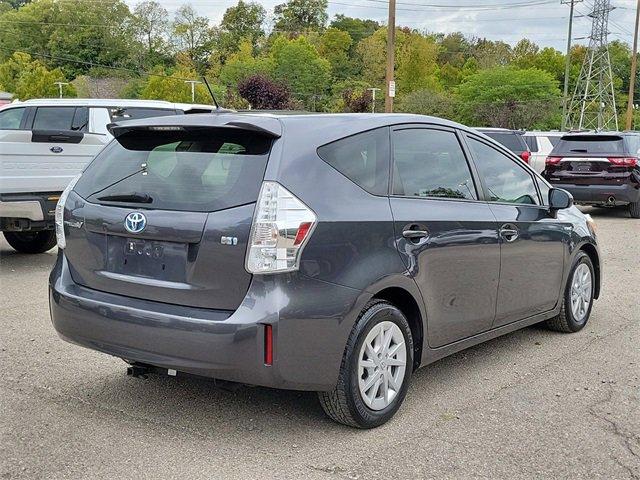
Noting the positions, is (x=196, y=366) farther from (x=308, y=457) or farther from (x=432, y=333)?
(x=432, y=333)

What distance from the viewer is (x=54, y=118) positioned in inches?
424

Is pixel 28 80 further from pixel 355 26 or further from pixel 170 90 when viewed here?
pixel 355 26

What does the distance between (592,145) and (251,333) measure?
12.9 metres

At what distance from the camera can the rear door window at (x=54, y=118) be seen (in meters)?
10.6

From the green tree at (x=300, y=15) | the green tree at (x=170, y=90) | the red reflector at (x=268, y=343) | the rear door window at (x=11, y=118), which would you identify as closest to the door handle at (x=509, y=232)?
the red reflector at (x=268, y=343)

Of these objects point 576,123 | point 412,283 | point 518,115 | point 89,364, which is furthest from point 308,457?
point 576,123

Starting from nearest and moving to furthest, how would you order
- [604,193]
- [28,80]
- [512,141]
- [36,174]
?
1. [36,174]
2. [604,193]
3. [512,141]
4. [28,80]

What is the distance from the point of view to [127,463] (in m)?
3.39

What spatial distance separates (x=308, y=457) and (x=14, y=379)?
215 centimetres

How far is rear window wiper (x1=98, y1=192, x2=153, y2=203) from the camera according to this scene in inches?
147

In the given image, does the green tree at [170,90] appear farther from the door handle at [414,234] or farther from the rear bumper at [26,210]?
the door handle at [414,234]

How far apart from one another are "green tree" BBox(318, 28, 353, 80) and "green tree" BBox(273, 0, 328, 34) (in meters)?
19.5

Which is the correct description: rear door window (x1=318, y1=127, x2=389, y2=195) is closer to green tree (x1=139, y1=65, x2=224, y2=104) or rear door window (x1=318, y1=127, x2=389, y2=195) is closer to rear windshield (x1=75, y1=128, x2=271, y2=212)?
rear windshield (x1=75, y1=128, x2=271, y2=212)

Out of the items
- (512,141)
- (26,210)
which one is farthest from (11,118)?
(512,141)
